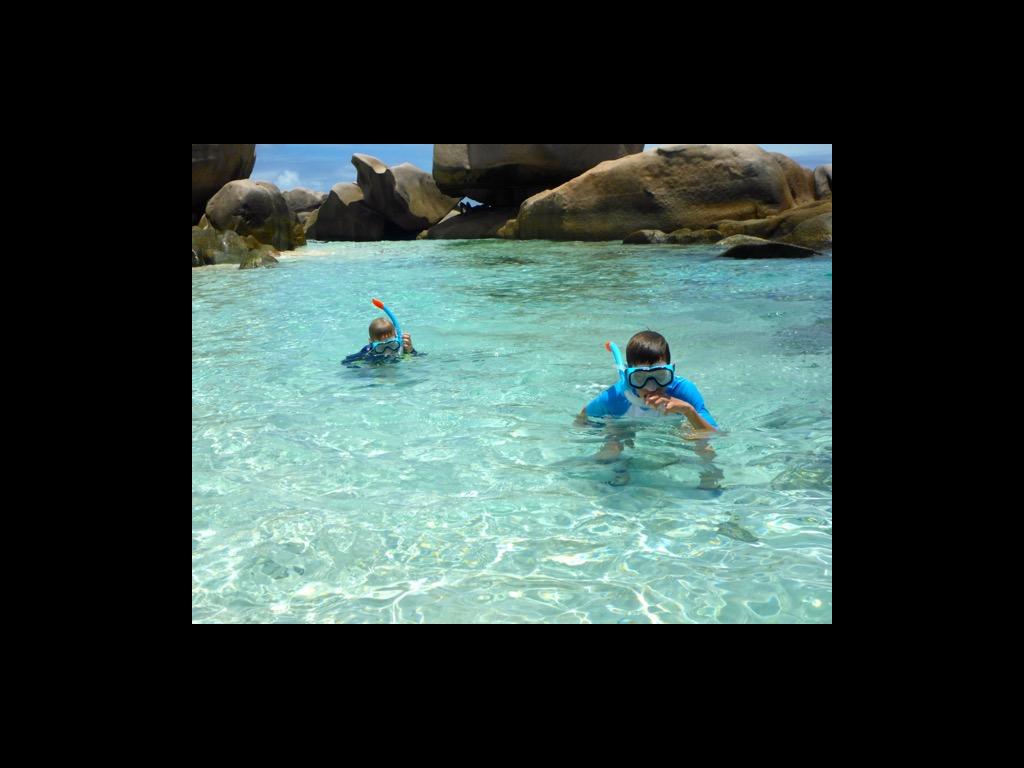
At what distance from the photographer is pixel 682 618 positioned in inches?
117

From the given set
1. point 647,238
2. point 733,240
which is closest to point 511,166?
point 647,238

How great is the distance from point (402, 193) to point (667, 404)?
25.4 m

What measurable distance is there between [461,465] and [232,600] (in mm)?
1634

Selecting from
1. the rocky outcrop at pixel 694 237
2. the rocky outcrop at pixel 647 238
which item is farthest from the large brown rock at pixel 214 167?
the rocky outcrop at pixel 694 237

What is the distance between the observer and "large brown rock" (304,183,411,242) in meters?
29.5

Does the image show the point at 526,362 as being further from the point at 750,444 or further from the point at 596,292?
the point at 596,292

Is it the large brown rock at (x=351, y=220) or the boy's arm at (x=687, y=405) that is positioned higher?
the large brown rock at (x=351, y=220)

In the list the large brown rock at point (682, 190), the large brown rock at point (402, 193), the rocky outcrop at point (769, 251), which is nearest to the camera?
the rocky outcrop at point (769, 251)

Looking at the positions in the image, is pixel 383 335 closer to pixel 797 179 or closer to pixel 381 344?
pixel 381 344

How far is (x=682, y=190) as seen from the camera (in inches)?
798

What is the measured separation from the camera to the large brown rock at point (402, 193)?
28.6 m

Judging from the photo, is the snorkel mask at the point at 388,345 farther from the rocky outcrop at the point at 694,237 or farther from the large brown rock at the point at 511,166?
the large brown rock at the point at 511,166

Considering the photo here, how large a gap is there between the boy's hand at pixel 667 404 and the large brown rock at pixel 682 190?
16426 millimetres
